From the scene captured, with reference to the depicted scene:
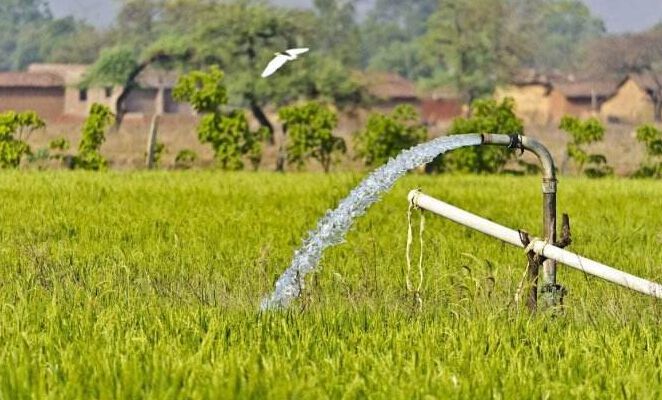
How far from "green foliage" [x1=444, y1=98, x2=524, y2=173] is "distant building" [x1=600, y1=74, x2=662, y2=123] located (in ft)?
133

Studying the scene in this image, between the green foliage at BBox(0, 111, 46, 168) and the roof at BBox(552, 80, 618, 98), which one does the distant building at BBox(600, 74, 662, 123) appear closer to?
the roof at BBox(552, 80, 618, 98)

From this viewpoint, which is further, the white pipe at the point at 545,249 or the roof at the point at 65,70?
the roof at the point at 65,70

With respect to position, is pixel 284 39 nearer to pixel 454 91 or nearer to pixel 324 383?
pixel 454 91

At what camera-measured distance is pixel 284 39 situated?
127ft

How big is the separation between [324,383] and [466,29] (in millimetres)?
55348

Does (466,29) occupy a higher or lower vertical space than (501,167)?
higher

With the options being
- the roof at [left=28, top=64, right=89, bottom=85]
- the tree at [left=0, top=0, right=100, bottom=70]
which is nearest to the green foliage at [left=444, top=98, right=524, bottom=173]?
the roof at [left=28, top=64, right=89, bottom=85]

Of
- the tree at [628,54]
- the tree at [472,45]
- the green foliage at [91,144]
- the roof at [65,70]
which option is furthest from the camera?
the tree at [628,54]

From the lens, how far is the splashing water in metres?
6.16

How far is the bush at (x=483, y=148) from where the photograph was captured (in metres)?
21.9

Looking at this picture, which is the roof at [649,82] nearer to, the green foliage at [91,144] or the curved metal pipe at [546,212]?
the green foliage at [91,144]

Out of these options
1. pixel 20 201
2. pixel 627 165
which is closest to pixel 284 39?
pixel 627 165

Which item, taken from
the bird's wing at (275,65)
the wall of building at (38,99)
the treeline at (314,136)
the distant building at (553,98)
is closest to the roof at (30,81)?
the wall of building at (38,99)

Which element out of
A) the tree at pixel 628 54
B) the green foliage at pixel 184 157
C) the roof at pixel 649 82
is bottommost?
the green foliage at pixel 184 157
